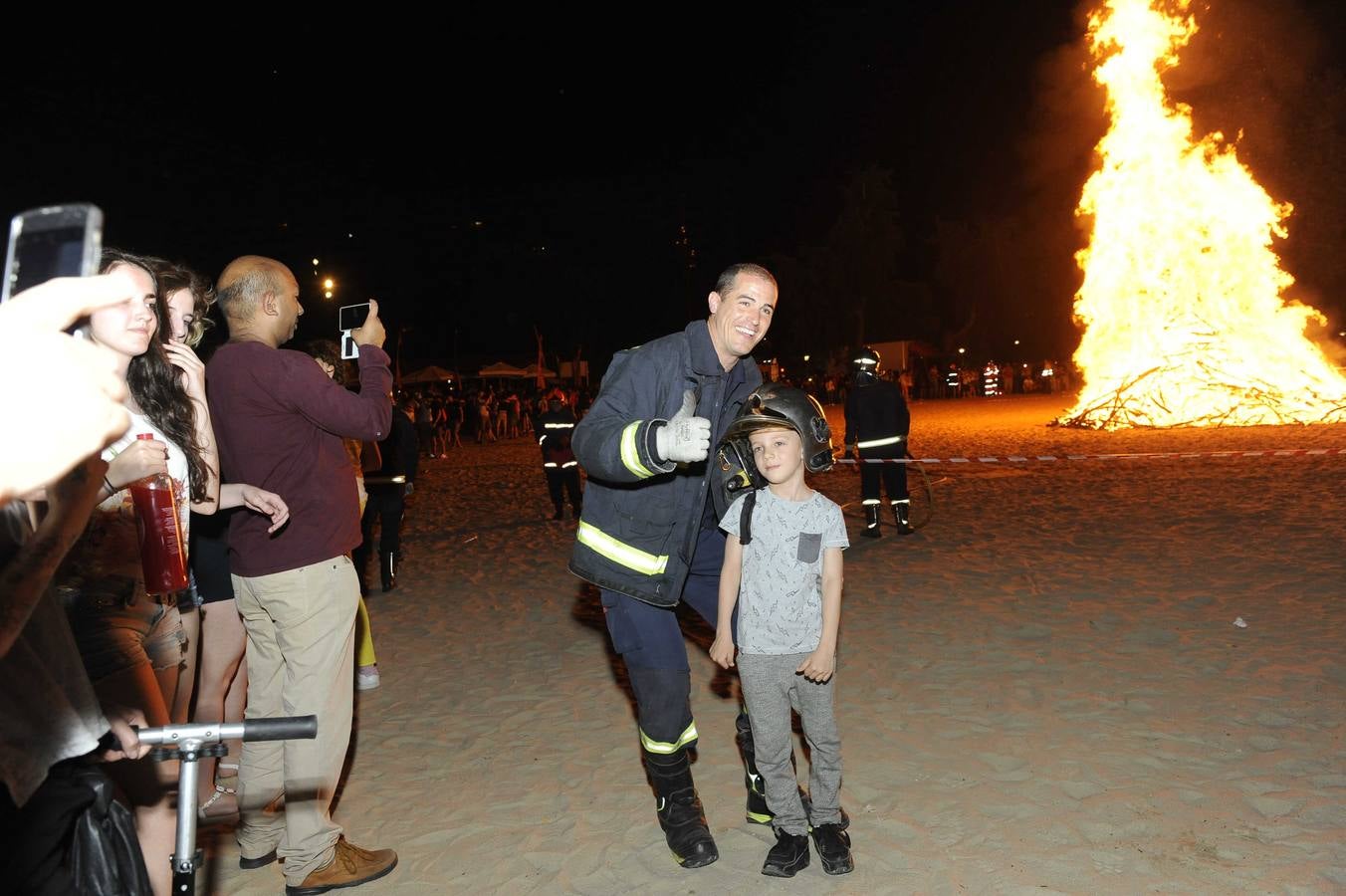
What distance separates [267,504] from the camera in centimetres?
343

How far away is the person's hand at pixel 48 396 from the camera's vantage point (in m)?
1.03

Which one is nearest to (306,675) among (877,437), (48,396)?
(48,396)

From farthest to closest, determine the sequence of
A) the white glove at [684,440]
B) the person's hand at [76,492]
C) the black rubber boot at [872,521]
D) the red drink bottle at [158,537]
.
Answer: the black rubber boot at [872,521], the white glove at [684,440], the red drink bottle at [158,537], the person's hand at [76,492]

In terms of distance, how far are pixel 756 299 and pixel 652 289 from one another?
191 feet

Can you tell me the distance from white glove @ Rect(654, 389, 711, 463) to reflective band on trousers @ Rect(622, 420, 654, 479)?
0.31ft

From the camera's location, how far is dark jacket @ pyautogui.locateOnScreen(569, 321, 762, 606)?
363 cm

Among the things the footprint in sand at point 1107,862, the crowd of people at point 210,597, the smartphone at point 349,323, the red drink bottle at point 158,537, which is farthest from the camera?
the smartphone at point 349,323

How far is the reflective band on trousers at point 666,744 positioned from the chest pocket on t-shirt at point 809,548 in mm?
841

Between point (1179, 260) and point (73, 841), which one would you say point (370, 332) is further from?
point (1179, 260)

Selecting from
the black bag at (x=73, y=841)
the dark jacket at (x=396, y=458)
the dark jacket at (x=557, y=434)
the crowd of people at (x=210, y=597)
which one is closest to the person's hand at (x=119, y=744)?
the crowd of people at (x=210, y=597)

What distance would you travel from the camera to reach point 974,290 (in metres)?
61.2

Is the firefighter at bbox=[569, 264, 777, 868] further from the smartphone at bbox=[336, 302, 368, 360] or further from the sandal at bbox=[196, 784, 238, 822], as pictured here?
the sandal at bbox=[196, 784, 238, 822]

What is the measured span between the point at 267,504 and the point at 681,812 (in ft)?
6.53

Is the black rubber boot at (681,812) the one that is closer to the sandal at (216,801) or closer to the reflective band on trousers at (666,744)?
the reflective band on trousers at (666,744)
